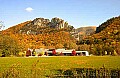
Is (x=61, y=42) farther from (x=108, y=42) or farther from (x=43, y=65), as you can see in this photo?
(x=43, y=65)

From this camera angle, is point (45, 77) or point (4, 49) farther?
point (4, 49)

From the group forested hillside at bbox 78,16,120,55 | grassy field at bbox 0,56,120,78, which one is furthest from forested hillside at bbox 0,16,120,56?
grassy field at bbox 0,56,120,78

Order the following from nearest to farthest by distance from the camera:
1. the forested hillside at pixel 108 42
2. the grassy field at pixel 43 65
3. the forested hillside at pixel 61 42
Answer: the grassy field at pixel 43 65 < the forested hillside at pixel 61 42 < the forested hillside at pixel 108 42

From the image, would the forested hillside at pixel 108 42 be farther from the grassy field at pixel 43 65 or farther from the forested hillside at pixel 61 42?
the grassy field at pixel 43 65

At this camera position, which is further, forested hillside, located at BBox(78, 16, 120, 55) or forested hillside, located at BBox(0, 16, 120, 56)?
forested hillside, located at BBox(78, 16, 120, 55)

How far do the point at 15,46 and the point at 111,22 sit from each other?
353ft

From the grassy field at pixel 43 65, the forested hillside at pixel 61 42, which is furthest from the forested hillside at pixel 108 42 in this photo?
the grassy field at pixel 43 65

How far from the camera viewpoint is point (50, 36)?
184 m

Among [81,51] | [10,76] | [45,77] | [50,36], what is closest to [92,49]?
[81,51]

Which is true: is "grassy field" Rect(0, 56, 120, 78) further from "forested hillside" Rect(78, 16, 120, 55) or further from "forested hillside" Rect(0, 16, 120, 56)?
"forested hillside" Rect(78, 16, 120, 55)

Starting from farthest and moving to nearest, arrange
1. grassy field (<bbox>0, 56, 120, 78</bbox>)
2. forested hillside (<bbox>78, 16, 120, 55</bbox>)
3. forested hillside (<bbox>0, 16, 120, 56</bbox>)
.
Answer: forested hillside (<bbox>78, 16, 120, 55</bbox>), forested hillside (<bbox>0, 16, 120, 56</bbox>), grassy field (<bbox>0, 56, 120, 78</bbox>)

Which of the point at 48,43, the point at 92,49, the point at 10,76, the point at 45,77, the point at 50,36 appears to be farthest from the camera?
the point at 50,36

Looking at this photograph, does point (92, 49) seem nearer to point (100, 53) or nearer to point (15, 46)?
point (100, 53)

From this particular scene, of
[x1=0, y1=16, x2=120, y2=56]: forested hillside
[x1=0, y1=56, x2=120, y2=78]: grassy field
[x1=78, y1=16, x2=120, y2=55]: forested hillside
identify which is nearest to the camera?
[x1=0, y1=56, x2=120, y2=78]: grassy field
